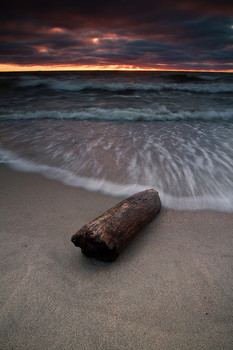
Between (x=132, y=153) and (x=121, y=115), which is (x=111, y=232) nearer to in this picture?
(x=132, y=153)

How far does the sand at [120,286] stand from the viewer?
1.24 m

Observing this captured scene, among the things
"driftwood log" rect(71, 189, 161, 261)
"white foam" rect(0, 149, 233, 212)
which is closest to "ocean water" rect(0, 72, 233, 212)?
"white foam" rect(0, 149, 233, 212)

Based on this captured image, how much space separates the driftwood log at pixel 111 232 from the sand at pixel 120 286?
0.32ft

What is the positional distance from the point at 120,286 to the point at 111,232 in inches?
14.1

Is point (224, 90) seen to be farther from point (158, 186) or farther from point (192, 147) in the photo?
point (158, 186)

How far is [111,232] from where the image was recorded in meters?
1.67

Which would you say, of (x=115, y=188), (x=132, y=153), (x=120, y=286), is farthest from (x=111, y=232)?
(x=132, y=153)

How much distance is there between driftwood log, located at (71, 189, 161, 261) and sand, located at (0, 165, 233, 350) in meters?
0.10

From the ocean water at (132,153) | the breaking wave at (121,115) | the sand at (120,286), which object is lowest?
the sand at (120,286)

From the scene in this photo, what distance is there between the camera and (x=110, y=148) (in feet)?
14.3

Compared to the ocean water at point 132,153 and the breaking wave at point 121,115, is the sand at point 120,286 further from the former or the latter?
the breaking wave at point 121,115

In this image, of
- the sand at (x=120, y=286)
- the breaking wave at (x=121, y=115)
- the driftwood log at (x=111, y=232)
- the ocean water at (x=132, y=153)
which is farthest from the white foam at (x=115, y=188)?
the breaking wave at (x=121, y=115)

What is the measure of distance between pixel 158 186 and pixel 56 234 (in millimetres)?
1448

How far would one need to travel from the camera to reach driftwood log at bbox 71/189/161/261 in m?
1.62
